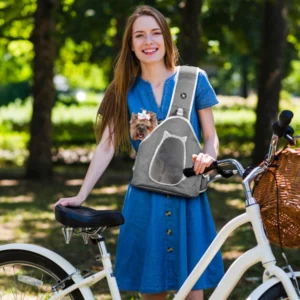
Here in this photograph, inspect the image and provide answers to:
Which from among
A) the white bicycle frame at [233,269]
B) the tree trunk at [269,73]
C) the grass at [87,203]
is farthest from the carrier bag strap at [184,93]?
the tree trunk at [269,73]

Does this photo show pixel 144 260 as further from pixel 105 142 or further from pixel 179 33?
pixel 179 33

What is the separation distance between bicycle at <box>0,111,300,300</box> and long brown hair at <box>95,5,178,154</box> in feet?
1.41

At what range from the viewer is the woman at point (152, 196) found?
146 inches

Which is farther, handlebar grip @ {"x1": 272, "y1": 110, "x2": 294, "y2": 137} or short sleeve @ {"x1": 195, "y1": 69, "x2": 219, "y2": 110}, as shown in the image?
short sleeve @ {"x1": 195, "y1": 69, "x2": 219, "y2": 110}

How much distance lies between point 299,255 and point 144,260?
3.67m

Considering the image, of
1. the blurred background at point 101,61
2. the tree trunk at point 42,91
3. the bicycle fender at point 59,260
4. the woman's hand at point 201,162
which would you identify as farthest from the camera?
the tree trunk at point 42,91

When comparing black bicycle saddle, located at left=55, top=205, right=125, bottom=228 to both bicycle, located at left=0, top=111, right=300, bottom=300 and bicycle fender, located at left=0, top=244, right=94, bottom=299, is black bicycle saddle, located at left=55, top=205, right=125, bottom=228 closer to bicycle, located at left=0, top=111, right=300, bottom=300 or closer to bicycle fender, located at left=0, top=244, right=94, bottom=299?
bicycle, located at left=0, top=111, right=300, bottom=300

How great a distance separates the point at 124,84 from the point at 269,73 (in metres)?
9.58

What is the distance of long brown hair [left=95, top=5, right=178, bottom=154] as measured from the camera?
3.76m

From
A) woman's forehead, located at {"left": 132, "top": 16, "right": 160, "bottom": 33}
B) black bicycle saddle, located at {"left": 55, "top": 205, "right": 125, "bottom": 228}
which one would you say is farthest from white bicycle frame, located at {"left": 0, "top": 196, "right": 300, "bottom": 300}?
woman's forehead, located at {"left": 132, "top": 16, "right": 160, "bottom": 33}

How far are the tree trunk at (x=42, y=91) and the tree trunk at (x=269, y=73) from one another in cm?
335

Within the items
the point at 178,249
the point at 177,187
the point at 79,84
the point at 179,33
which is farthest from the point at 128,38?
the point at 79,84

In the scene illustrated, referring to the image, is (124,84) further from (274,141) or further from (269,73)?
(269,73)

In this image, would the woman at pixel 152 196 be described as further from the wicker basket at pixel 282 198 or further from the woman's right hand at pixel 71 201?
the wicker basket at pixel 282 198
